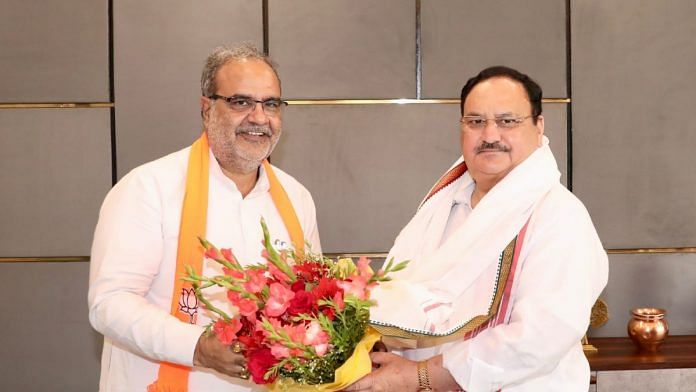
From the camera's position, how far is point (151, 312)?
244cm

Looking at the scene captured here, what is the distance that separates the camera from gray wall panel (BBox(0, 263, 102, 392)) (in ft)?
13.8

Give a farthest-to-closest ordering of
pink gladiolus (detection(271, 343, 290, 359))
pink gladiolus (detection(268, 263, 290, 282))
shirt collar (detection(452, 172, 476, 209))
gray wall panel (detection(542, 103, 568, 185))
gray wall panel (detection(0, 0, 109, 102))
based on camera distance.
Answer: gray wall panel (detection(542, 103, 568, 185))
gray wall panel (detection(0, 0, 109, 102))
shirt collar (detection(452, 172, 476, 209))
pink gladiolus (detection(268, 263, 290, 282))
pink gladiolus (detection(271, 343, 290, 359))

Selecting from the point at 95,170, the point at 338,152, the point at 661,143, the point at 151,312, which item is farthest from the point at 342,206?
the point at 151,312

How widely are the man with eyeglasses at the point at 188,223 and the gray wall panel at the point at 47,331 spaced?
1551mm

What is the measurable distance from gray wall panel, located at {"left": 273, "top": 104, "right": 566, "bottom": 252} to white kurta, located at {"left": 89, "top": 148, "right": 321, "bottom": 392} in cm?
136

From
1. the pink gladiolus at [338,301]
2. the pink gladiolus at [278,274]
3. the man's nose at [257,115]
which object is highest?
the man's nose at [257,115]

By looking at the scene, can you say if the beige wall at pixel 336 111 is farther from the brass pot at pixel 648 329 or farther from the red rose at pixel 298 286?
the red rose at pixel 298 286

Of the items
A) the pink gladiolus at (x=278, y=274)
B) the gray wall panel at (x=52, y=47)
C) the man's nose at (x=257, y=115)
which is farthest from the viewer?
the gray wall panel at (x=52, y=47)

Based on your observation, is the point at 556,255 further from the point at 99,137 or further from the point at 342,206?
the point at 99,137

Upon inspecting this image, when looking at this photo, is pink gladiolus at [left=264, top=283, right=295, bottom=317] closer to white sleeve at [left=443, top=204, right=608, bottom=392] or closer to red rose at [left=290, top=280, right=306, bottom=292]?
red rose at [left=290, top=280, right=306, bottom=292]

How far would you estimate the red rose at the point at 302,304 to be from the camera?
6.20 feet

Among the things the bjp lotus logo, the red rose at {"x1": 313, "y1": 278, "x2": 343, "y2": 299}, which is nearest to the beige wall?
the bjp lotus logo

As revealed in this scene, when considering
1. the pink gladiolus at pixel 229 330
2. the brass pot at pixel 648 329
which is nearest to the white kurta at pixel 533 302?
the pink gladiolus at pixel 229 330

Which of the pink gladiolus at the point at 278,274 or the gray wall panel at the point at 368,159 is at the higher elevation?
the gray wall panel at the point at 368,159
